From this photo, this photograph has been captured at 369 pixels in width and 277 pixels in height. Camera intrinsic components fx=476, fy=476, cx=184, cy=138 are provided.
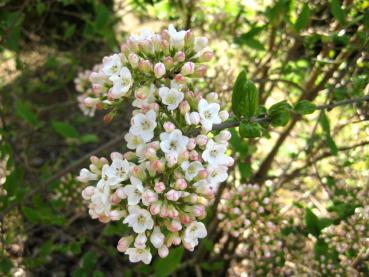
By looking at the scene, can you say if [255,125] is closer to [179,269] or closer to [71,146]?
[179,269]

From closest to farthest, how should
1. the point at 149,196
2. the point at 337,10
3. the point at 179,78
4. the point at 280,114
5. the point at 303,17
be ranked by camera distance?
the point at 149,196 → the point at 179,78 → the point at 280,114 → the point at 337,10 → the point at 303,17

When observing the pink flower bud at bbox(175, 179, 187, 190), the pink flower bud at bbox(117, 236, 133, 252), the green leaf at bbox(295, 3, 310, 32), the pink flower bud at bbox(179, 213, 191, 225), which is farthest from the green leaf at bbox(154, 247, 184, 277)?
the green leaf at bbox(295, 3, 310, 32)

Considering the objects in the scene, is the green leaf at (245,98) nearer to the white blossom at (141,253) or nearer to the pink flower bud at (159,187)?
the pink flower bud at (159,187)

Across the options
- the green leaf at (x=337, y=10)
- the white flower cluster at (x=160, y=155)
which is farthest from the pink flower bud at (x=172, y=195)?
the green leaf at (x=337, y=10)

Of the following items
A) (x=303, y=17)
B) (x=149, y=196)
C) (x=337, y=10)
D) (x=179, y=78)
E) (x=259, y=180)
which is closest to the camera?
(x=149, y=196)

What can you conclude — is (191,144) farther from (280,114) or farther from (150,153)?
(280,114)

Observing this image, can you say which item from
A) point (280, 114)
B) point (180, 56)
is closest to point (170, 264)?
point (280, 114)
